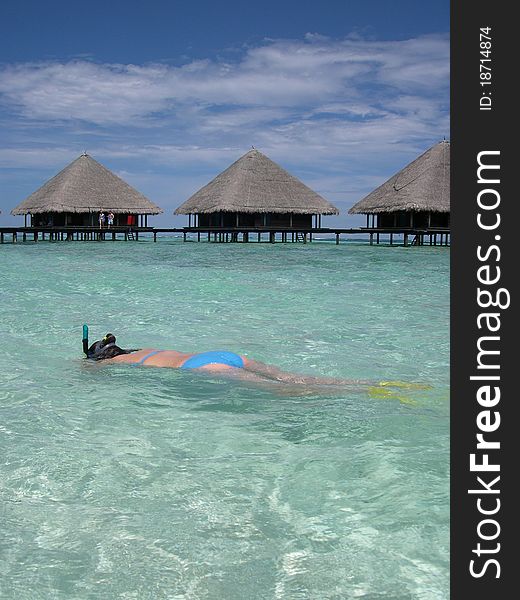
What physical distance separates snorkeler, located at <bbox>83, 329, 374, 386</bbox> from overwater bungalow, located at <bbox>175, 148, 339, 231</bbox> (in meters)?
28.5

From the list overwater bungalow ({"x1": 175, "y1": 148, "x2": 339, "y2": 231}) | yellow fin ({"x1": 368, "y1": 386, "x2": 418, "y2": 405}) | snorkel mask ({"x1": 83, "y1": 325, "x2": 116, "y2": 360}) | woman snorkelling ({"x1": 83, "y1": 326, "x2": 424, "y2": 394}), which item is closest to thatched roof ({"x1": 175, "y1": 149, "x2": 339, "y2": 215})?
overwater bungalow ({"x1": 175, "y1": 148, "x2": 339, "y2": 231})

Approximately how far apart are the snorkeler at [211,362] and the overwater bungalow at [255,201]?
28.5 m

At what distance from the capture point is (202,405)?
5.12 m

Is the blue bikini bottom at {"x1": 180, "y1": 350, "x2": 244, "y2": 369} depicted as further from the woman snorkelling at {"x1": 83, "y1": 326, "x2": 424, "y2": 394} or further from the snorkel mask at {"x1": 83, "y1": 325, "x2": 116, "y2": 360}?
the snorkel mask at {"x1": 83, "y1": 325, "x2": 116, "y2": 360}

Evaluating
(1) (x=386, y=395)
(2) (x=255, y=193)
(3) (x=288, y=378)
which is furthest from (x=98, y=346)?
(2) (x=255, y=193)

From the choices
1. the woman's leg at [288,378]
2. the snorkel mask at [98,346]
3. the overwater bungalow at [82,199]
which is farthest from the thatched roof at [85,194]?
the woman's leg at [288,378]

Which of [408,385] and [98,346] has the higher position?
[98,346]

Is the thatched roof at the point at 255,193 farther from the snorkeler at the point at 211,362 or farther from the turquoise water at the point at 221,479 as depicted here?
the snorkeler at the point at 211,362

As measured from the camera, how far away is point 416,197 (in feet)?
109

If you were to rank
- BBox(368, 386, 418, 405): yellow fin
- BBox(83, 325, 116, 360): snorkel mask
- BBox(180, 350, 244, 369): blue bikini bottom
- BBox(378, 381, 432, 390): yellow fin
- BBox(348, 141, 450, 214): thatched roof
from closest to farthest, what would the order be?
BBox(368, 386, 418, 405): yellow fin, BBox(378, 381, 432, 390): yellow fin, BBox(180, 350, 244, 369): blue bikini bottom, BBox(83, 325, 116, 360): snorkel mask, BBox(348, 141, 450, 214): thatched roof

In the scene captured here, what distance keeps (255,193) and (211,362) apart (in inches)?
1202

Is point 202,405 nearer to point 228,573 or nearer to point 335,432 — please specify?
point 335,432

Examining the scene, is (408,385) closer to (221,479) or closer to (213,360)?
(213,360)

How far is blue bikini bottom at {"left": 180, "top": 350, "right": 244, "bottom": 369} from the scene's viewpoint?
5973 millimetres
